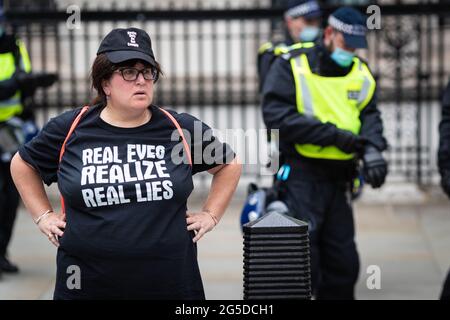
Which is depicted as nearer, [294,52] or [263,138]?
[294,52]

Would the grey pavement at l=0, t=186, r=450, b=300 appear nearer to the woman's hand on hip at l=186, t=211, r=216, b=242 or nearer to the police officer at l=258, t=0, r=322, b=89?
the police officer at l=258, t=0, r=322, b=89

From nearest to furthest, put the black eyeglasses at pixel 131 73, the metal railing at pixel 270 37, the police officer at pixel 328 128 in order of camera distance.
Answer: the black eyeglasses at pixel 131 73 < the police officer at pixel 328 128 < the metal railing at pixel 270 37

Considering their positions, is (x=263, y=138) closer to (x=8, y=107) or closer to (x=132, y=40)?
(x=8, y=107)

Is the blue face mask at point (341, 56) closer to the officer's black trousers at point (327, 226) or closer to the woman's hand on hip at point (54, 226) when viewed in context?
the officer's black trousers at point (327, 226)

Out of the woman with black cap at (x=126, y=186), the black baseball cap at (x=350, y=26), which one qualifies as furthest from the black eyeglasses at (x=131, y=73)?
the black baseball cap at (x=350, y=26)

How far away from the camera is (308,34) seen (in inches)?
313

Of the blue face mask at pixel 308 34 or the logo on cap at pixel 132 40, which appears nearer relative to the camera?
the logo on cap at pixel 132 40

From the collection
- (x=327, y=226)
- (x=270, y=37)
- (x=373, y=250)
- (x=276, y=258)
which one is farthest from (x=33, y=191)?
(x=270, y=37)

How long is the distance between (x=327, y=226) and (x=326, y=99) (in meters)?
0.80

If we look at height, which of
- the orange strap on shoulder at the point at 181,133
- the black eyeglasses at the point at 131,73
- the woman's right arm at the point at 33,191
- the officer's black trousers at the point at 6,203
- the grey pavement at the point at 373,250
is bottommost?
the grey pavement at the point at 373,250

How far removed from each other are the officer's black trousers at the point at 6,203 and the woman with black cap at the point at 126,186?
368 centimetres

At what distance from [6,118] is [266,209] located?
2456 mm

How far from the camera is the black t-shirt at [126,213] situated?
4.30 metres
